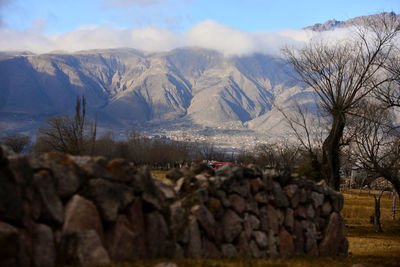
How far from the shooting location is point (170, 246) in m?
9.52

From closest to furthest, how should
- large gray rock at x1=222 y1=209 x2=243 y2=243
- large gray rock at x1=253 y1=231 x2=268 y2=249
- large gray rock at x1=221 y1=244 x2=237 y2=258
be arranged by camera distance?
large gray rock at x1=221 y1=244 x2=237 y2=258, large gray rock at x1=222 y1=209 x2=243 y2=243, large gray rock at x1=253 y1=231 x2=268 y2=249

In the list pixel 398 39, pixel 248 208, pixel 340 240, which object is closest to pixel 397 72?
pixel 398 39

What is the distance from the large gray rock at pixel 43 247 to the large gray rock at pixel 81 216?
378mm

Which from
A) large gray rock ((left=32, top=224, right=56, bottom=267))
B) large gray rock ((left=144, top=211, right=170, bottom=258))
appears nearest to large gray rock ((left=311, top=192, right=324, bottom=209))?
large gray rock ((left=144, top=211, right=170, bottom=258))

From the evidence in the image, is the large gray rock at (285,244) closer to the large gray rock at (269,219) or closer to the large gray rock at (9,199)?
the large gray rock at (269,219)

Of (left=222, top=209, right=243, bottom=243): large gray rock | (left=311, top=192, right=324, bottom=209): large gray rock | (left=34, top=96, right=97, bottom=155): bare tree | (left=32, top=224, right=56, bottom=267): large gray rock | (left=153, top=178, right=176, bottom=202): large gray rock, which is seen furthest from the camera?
(left=34, top=96, right=97, bottom=155): bare tree

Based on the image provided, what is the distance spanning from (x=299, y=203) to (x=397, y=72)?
13.5 metres

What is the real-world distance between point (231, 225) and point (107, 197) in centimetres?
408

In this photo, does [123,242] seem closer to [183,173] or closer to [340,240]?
[183,173]

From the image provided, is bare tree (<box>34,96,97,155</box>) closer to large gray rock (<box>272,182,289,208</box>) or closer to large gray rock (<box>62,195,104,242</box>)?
large gray rock (<box>62,195,104,242</box>)

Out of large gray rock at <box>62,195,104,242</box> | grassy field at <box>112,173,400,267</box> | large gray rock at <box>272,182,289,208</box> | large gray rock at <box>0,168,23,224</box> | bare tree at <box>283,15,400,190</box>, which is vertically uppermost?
bare tree at <box>283,15,400,190</box>

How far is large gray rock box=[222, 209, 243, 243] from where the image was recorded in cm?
1124

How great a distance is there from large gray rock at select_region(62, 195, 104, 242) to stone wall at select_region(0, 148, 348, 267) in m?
0.02

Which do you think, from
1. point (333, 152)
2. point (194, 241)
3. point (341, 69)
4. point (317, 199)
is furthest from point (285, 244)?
point (341, 69)
